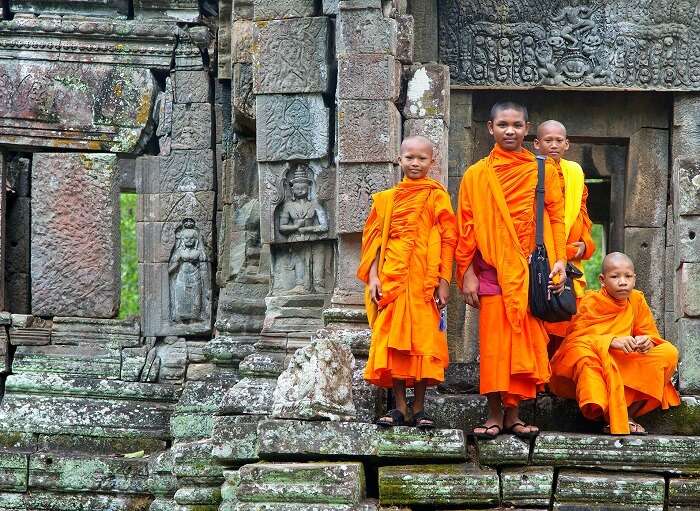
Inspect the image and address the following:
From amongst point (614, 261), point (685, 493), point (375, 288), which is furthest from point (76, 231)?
A: point (685, 493)

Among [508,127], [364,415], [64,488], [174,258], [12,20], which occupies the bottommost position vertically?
[64,488]

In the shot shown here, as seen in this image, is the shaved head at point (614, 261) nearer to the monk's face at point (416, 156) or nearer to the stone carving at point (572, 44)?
the monk's face at point (416, 156)

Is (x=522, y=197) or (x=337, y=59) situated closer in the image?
(x=522, y=197)

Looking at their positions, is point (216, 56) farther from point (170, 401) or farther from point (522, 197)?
point (522, 197)

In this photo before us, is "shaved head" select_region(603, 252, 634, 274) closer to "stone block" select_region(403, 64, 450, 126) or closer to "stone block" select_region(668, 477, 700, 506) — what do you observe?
"stone block" select_region(668, 477, 700, 506)

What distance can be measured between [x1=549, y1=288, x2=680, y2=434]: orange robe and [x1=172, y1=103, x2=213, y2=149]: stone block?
4.03 m

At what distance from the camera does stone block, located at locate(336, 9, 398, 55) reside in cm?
1002

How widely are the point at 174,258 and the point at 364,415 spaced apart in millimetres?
3479

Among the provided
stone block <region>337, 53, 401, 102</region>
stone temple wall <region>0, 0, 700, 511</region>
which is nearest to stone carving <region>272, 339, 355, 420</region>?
stone temple wall <region>0, 0, 700, 511</region>

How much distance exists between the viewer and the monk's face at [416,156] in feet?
28.9

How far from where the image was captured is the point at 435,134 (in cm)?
1015

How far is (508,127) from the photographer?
8672 millimetres

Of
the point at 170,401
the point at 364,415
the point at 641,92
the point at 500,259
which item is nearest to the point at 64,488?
the point at 170,401

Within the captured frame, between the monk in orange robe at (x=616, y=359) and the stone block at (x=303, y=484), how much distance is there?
1332mm
